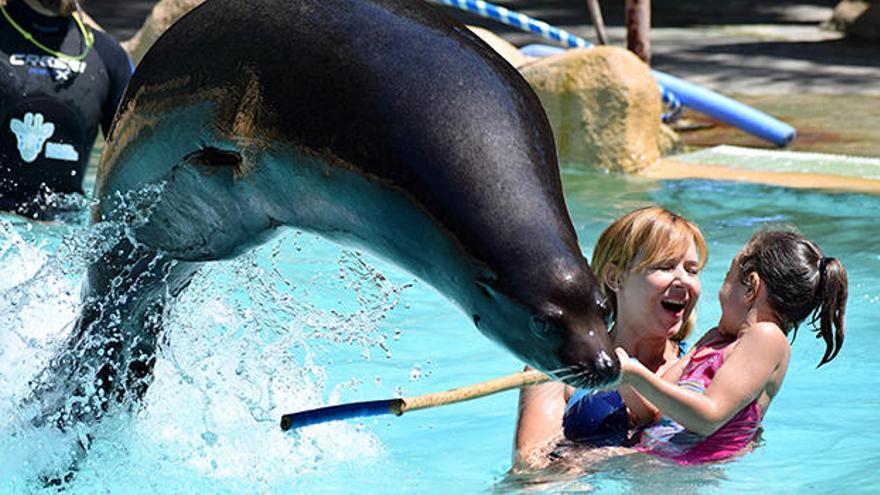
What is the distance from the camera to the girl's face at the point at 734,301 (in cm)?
351

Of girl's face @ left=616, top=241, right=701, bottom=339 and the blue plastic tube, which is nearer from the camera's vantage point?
girl's face @ left=616, top=241, right=701, bottom=339

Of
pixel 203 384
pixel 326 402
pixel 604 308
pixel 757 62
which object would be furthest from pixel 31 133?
pixel 757 62

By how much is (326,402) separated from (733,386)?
1408 millimetres

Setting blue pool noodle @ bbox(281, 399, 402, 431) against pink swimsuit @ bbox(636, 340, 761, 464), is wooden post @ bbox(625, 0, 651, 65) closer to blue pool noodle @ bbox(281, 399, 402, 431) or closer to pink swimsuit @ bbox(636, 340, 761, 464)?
pink swimsuit @ bbox(636, 340, 761, 464)

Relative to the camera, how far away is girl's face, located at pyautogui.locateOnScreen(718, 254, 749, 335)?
351 cm

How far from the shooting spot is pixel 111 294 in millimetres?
2719

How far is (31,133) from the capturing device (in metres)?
5.83

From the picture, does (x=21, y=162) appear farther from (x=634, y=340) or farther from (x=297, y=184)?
(x=297, y=184)

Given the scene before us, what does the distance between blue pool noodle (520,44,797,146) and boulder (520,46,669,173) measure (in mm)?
815

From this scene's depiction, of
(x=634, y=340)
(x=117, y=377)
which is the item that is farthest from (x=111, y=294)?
(x=634, y=340)

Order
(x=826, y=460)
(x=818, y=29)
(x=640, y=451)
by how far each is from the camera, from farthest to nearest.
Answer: (x=818, y=29) < (x=826, y=460) < (x=640, y=451)

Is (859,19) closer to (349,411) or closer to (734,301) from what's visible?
(734,301)

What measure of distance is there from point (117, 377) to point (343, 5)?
41.4 inches

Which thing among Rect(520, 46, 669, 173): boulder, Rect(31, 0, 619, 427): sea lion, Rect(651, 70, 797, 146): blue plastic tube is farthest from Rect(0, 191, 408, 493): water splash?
Rect(651, 70, 797, 146): blue plastic tube
